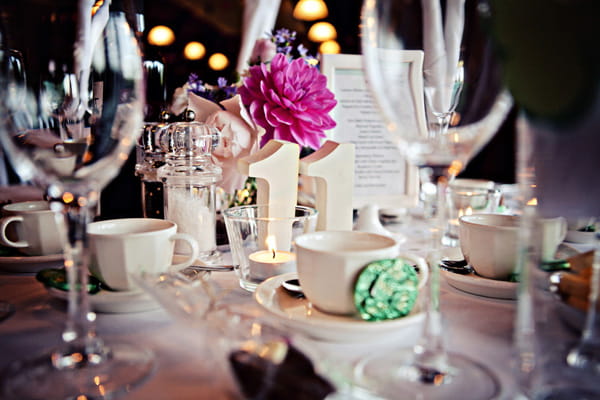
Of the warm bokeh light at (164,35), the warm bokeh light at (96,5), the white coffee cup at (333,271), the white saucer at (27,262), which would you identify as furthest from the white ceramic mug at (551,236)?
the warm bokeh light at (164,35)

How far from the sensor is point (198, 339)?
0.46 metres

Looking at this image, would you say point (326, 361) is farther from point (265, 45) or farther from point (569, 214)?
point (265, 45)

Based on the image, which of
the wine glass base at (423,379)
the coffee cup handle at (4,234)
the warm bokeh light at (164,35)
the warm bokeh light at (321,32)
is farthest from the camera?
the warm bokeh light at (321,32)

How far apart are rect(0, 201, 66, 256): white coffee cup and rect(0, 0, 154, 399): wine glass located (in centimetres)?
28

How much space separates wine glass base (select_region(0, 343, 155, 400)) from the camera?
35 cm

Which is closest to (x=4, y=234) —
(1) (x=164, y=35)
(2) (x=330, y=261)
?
(2) (x=330, y=261)

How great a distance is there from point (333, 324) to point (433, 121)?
194 mm

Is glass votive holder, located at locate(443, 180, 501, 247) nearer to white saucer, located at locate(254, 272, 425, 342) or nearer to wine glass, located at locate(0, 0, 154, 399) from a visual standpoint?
white saucer, located at locate(254, 272, 425, 342)

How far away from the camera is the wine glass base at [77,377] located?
1.16ft

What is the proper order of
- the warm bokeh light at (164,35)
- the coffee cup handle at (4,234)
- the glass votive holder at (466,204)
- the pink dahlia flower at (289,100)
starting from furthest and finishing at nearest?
the warm bokeh light at (164,35) < the glass votive holder at (466,204) < the pink dahlia flower at (289,100) < the coffee cup handle at (4,234)

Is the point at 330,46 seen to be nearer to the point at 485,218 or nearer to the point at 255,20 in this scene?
the point at 255,20

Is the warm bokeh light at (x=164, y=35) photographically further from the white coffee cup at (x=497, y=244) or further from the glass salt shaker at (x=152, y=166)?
the white coffee cup at (x=497, y=244)

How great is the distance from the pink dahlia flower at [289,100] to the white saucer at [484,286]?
34 cm

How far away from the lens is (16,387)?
361 mm
